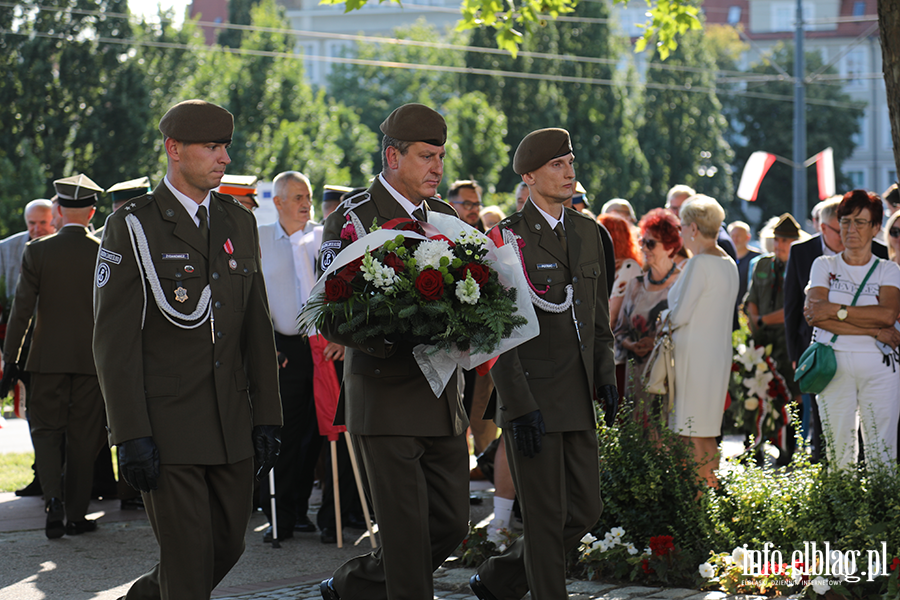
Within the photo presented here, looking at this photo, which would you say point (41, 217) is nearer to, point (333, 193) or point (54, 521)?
point (333, 193)

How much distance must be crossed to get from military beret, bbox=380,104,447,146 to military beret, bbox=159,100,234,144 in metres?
0.74

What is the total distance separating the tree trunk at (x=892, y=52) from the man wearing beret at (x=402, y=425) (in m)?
3.18

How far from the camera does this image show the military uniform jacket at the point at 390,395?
14.2ft

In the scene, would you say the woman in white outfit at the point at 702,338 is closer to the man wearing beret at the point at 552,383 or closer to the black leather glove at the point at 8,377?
the man wearing beret at the point at 552,383

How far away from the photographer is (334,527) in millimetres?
7340

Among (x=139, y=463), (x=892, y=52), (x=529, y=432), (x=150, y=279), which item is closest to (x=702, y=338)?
(x=892, y=52)

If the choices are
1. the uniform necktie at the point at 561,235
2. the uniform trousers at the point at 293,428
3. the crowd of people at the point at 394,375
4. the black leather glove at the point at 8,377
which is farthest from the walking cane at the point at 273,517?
the uniform necktie at the point at 561,235

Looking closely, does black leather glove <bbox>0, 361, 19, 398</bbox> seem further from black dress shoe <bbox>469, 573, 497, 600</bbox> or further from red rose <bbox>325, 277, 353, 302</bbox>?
red rose <bbox>325, 277, 353, 302</bbox>

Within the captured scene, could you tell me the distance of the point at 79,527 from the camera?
7453 mm

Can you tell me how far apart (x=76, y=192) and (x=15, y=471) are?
3.75 m

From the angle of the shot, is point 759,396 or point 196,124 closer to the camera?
point 196,124

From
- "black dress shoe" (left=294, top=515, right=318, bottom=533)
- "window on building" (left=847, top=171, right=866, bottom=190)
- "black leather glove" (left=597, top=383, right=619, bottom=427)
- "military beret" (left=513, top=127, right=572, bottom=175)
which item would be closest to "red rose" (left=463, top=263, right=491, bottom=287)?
"military beret" (left=513, top=127, right=572, bottom=175)

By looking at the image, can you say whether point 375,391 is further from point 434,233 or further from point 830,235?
point 830,235

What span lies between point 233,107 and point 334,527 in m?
32.2
